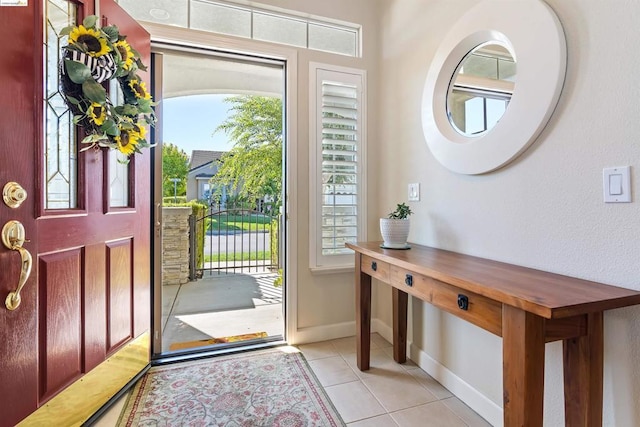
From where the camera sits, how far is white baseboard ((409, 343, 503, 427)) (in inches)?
59.4

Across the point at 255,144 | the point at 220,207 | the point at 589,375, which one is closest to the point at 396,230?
the point at 589,375

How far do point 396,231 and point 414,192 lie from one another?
397 millimetres

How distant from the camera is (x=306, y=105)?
2.34 meters

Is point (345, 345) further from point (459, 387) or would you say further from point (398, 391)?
point (459, 387)

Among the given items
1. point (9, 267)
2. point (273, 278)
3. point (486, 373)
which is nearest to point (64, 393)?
point (9, 267)

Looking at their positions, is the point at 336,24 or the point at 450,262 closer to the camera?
the point at 450,262

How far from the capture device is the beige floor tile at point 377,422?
151cm

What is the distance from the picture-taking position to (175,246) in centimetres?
432

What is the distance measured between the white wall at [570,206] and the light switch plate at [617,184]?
0.7 inches

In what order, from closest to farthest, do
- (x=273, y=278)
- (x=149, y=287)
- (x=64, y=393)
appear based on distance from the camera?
(x=64, y=393) → (x=149, y=287) → (x=273, y=278)

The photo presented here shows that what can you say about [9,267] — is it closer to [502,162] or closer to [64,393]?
[64,393]

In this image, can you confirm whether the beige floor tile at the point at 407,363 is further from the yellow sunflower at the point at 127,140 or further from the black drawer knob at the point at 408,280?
the yellow sunflower at the point at 127,140

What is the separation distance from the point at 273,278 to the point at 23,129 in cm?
374

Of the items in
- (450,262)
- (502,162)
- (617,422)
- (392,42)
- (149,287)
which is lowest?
(617,422)
